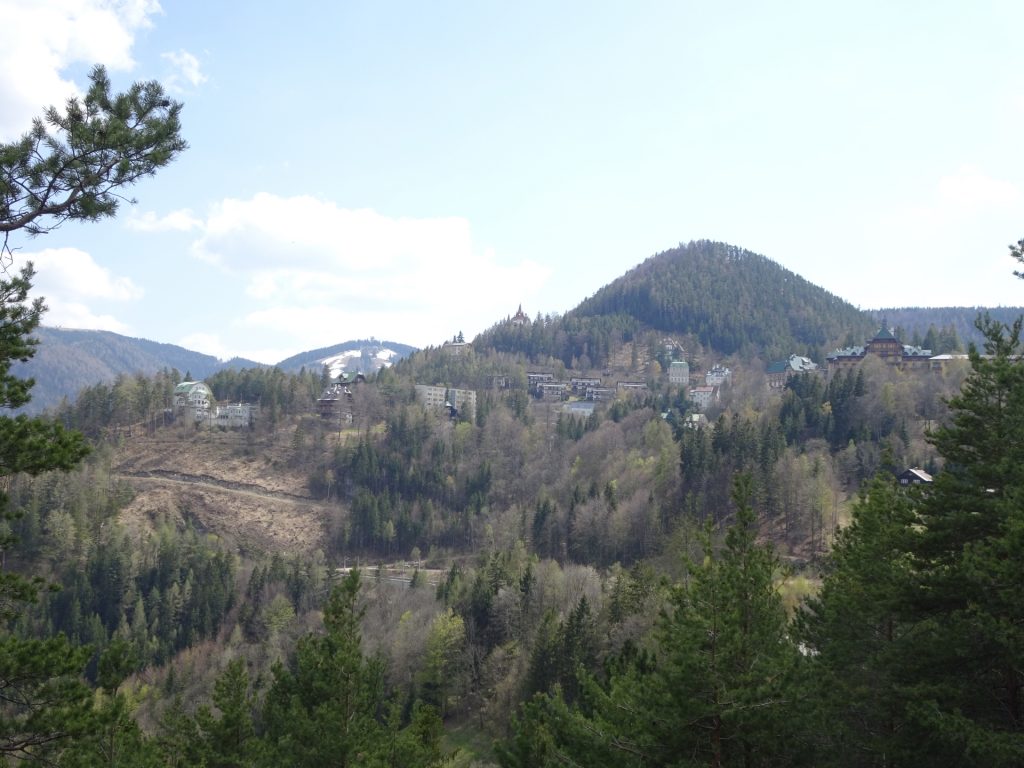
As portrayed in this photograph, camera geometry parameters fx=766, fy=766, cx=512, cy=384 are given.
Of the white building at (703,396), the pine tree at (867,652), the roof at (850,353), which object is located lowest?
the white building at (703,396)

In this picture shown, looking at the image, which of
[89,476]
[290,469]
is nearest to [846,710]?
[89,476]

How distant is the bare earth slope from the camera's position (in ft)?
313

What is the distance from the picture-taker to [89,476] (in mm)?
92125

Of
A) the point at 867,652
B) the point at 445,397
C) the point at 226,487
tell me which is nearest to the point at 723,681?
the point at 867,652

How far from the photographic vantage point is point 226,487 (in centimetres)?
10475

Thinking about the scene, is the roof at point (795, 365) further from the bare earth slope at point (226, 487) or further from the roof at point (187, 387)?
the roof at point (187, 387)

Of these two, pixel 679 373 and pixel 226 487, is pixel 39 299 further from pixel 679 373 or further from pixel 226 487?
pixel 679 373

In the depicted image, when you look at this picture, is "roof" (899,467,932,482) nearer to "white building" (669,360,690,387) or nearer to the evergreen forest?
the evergreen forest

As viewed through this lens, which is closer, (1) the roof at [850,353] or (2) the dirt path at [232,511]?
(2) the dirt path at [232,511]

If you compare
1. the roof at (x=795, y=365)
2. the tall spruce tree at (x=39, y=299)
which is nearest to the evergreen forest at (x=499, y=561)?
the tall spruce tree at (x=39, y=299)

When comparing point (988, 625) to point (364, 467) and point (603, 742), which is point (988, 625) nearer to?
point (603, 742)

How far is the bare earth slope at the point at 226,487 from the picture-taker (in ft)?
313

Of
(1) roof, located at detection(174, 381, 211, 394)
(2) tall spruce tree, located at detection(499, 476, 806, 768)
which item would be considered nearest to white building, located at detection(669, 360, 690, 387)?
(1) roof, located at detection(174, 381, 211, 394)

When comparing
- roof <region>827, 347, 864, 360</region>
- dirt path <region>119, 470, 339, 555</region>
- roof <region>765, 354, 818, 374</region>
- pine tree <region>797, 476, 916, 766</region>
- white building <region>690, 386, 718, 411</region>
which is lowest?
dirt path <region>119, 470, 339, 555</region>
